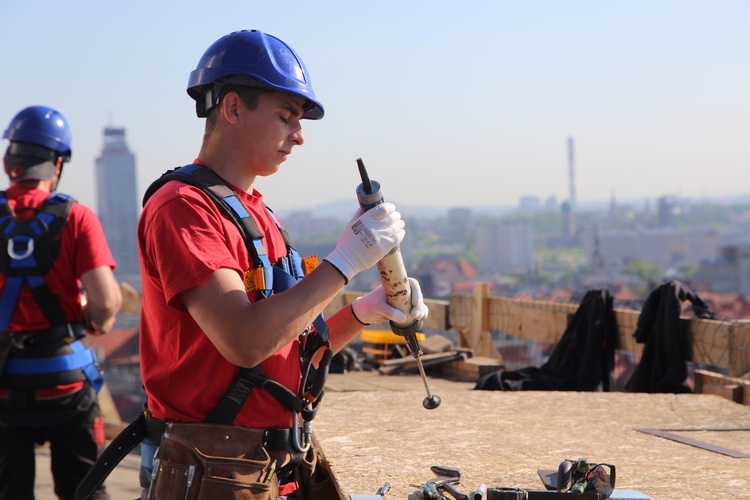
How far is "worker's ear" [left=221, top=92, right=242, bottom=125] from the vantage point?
2572 millimetres

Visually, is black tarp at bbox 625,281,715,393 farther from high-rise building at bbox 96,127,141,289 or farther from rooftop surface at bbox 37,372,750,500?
high-rise building at bbox 96,127,141,289

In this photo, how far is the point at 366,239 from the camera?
8.19 feet

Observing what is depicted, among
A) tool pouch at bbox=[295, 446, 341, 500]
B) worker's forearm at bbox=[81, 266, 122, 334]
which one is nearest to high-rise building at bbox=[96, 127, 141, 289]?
worker's forearm at bbox=[81, 266, 122, 334]

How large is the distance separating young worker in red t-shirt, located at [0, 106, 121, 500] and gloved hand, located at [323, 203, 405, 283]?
102 inches


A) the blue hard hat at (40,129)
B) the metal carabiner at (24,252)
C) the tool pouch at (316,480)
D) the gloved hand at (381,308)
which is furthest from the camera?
the blue hard hat at (40,129)

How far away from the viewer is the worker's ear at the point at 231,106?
257cm

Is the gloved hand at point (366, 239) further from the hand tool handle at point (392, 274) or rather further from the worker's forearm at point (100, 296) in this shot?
the worker's forearm at point (100, 296)

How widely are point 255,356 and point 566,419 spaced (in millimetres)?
2101

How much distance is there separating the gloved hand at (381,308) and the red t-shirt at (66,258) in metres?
2.19

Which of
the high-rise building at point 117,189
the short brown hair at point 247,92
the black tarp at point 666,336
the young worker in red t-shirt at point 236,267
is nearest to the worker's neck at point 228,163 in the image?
the young worker in red t-shirt at point 236,267

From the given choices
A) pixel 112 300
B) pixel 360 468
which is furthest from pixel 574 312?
pixel 360 468

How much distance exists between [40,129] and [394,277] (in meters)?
2.96

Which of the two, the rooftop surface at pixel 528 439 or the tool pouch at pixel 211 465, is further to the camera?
the rooftop surface at pixel 528 439

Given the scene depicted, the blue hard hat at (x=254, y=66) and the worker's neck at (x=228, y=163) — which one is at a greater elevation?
the blue hard hat at (x=254, y=66)
